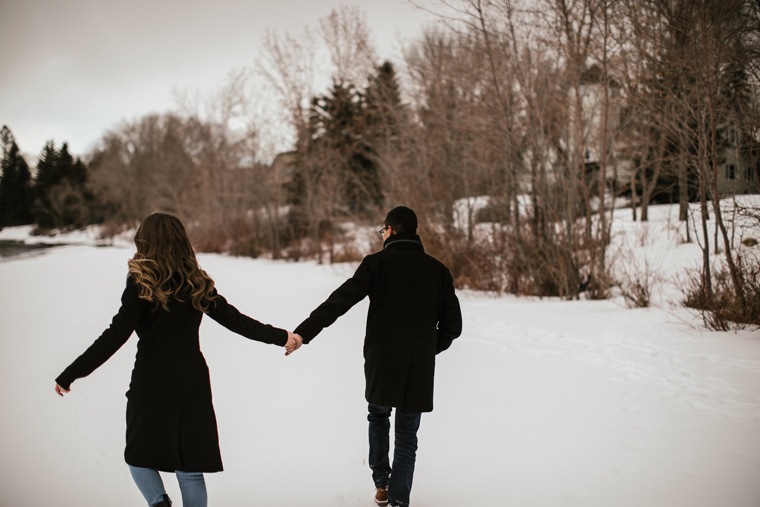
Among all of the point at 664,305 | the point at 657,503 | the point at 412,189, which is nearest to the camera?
the point at 657,503

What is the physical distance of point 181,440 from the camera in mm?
2863

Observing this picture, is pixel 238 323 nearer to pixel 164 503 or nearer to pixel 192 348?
pixel 192 348

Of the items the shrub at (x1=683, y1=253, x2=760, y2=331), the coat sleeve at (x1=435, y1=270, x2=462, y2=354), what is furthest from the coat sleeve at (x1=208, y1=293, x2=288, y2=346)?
the shrub at (x1=683, y1=253, x2=760, y2=331)

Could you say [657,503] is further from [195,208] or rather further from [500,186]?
[195,208]

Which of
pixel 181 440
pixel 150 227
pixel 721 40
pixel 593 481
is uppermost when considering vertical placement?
pixel 721 40

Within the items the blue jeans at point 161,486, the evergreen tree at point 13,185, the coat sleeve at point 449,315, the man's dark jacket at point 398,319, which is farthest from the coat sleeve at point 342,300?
the evergreen tree at point 13,185

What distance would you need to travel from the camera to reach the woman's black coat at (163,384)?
2.80 meters

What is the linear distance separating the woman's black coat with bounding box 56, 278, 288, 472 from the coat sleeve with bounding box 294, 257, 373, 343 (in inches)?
28.8

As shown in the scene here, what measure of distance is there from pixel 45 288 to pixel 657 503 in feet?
57.7

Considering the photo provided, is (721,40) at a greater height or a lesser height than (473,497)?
greater

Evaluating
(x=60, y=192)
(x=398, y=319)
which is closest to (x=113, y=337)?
(x=398, y=319)

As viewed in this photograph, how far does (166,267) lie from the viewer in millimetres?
2889

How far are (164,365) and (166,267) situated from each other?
1.65ft

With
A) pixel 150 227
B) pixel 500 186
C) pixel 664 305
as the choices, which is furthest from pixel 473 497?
pixel 500 186
